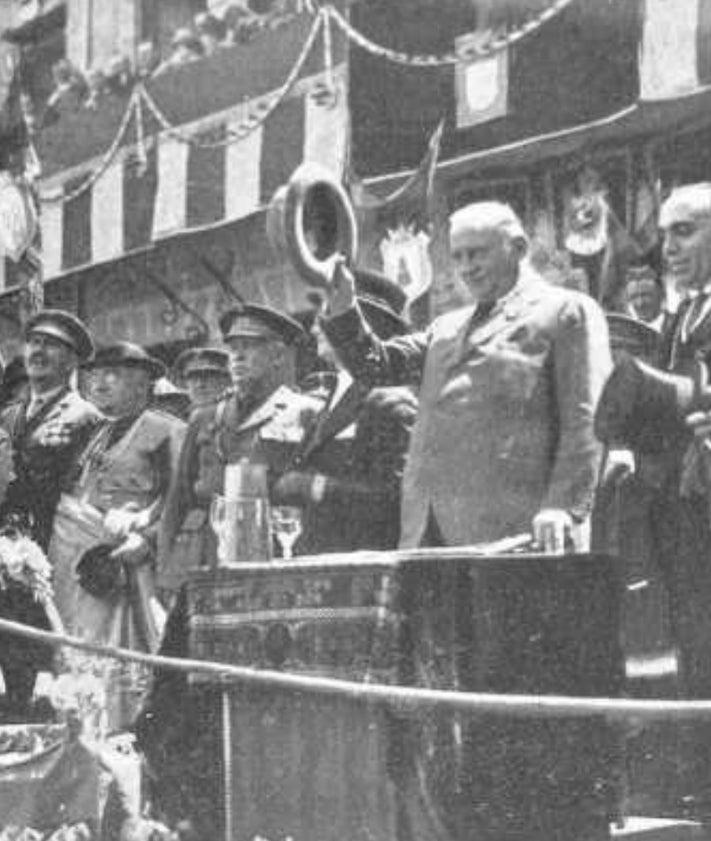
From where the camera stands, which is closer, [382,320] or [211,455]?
[382,320]

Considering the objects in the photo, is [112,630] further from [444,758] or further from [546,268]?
[444,758]

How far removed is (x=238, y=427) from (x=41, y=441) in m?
1.24

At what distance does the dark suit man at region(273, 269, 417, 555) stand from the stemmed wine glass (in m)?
0.11

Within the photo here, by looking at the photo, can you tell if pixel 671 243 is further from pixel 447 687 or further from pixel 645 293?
pixel 447 687

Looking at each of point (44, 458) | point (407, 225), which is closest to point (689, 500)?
point (407, 225)

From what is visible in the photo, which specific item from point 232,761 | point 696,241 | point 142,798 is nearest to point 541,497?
point 696,241

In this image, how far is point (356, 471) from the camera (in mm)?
4465

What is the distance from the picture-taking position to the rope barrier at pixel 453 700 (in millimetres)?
2617

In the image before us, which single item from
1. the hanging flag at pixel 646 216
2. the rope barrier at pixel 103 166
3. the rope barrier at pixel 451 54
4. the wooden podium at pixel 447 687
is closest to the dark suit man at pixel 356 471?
the hanging flag at pixel 646 216

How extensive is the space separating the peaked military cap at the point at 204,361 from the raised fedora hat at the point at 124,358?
0.63 feet

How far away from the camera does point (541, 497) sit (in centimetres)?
382

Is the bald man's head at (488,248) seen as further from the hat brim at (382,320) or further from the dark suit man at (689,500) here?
the hat brim at (382,320)

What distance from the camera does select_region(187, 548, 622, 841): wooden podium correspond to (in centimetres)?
304

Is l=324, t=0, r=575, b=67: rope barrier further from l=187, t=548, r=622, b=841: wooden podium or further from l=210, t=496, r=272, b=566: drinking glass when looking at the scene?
l=187, t=548, r=622, b=841: wooden podium
